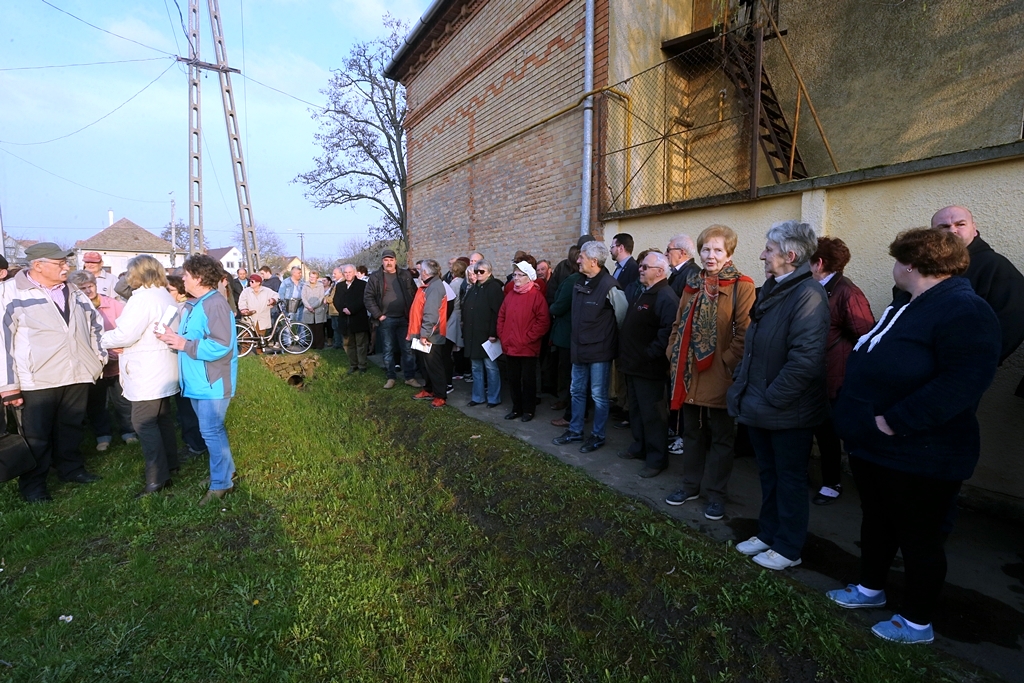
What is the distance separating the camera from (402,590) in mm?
2887

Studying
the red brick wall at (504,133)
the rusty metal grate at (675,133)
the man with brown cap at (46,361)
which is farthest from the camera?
the red brick wall at (504,133)

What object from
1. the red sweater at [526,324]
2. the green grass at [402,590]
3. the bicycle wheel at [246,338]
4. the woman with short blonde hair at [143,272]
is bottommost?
the green grass at [402,590]

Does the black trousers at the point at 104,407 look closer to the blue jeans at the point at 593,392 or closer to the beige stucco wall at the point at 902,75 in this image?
the blue jeans at the point at 593,392

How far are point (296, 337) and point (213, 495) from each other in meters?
7.28

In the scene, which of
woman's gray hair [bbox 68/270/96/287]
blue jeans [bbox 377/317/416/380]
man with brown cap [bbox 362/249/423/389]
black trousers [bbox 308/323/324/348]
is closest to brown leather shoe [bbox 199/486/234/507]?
woman's gray hair [bbox 68/270/96/287]

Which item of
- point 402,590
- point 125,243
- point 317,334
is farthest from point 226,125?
point 125,243

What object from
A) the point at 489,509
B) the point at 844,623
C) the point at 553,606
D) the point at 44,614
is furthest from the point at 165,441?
the point at 844,623

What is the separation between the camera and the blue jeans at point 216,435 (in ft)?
12.7

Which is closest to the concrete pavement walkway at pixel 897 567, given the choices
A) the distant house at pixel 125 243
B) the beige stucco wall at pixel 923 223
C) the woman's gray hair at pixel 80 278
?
the beige stucco wall at pixel 923 223

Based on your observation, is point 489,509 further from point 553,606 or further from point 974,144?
point 974,144

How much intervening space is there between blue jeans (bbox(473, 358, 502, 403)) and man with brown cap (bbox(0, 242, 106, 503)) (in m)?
3.83

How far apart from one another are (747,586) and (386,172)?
25.3 meters

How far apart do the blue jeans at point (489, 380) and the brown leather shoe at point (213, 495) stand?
316 cm

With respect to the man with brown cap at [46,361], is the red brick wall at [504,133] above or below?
above
